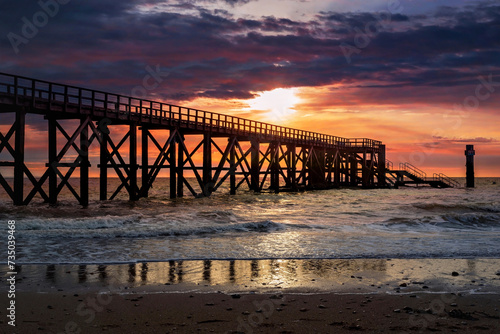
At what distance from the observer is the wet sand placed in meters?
5.22

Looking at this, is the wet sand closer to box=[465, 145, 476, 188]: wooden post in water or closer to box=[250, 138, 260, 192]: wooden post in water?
box=[250, 138, 260, 192]: wooden post in water

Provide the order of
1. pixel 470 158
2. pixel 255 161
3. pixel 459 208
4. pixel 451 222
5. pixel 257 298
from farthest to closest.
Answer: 1. pixel 470 158
2. pixel 255 161
3. pixel 459 208
4. pixel 451 222
5. pixel 257 298

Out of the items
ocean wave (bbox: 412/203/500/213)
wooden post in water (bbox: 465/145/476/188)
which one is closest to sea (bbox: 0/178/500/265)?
ocean wave (bbox: 412/203/500/213)

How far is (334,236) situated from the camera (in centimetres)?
1360

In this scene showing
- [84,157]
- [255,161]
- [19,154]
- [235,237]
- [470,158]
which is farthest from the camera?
[470,158]

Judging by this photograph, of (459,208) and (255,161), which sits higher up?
(255,161)

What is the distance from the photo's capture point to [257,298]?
6340 millimetres

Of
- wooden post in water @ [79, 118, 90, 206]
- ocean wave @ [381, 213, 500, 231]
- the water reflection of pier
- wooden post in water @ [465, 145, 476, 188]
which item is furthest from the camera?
wooden post in water @ [465, 145, 476, 188]

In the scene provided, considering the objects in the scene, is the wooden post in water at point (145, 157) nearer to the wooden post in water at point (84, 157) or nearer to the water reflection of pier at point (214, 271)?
the wooden post in water at point (84, 157)

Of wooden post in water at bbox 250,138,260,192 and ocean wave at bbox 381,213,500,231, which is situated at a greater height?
wooden post in water at bbox 250,138,260,192

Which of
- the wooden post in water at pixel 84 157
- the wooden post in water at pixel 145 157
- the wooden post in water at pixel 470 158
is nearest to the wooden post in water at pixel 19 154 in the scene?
the wooden post in water at pixel 84 157

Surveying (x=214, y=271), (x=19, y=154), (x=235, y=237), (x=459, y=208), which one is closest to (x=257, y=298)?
(x=214, y=271)

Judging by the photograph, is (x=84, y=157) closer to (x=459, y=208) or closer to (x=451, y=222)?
(x=451, y=222)

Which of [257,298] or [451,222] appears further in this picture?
[451,222]
